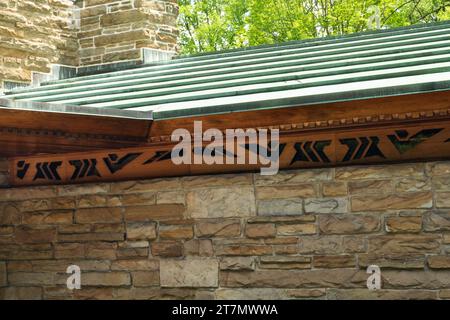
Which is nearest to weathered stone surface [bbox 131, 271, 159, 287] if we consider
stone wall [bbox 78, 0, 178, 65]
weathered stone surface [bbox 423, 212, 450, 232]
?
weathered stone surface [bbox 423, 212, 450, 232]

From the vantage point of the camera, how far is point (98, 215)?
6508mm

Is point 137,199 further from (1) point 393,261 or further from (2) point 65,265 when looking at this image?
(1) point 393,261

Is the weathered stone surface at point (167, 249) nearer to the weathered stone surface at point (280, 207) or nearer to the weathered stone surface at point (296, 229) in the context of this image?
the weathered stone surface at point (280, 207)

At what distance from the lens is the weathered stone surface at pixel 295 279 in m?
5.52

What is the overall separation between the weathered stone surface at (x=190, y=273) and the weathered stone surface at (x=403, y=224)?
1572 millimetres

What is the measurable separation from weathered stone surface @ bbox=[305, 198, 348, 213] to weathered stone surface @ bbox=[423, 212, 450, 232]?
2.15 feet

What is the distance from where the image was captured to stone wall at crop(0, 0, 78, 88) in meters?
9.29

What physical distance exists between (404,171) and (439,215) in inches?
17.4

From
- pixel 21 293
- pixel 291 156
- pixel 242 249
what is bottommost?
pixel 21 293

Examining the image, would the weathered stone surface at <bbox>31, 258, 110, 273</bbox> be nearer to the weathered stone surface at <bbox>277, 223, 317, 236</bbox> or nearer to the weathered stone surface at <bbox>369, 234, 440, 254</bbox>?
the weathered stone surface at <bbox>277, 223, 317, 236</bbox>

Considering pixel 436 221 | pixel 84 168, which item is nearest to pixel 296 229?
pixel 436 221

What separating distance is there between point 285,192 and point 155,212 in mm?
1296

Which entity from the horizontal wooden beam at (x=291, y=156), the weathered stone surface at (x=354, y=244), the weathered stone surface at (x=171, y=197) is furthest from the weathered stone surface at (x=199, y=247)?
the weathered stone surface at (x=354, y=244)
